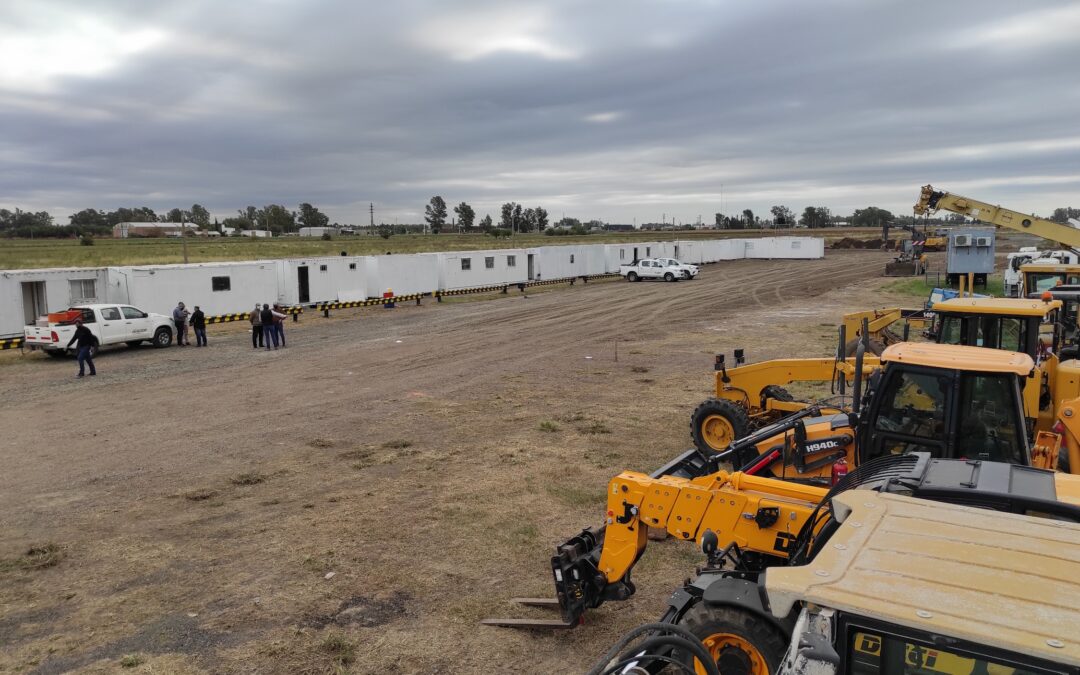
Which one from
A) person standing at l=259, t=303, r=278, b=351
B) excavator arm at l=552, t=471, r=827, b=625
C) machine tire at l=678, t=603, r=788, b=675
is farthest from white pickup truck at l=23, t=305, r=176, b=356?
machine tire at l=678, t=603, r=788, b=675

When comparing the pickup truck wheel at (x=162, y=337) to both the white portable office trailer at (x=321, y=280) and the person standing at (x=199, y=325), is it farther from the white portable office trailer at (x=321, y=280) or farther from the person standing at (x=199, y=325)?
the white portable office trailer at (x=321, y=280)

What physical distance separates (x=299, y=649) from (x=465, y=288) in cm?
3192

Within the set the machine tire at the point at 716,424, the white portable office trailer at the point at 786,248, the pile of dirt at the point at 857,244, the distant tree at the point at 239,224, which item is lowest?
the machine tire at the point at 716,424

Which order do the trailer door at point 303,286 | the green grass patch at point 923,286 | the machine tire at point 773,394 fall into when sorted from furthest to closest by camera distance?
1. the green grass patch at point 923,286
2. the trailer door at point 303,286
3. the machine tire at point 773,394

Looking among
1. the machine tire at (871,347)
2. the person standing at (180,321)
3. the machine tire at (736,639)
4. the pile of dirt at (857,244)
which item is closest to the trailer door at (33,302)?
the person standing at (180,321)

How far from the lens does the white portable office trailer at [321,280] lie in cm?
3036

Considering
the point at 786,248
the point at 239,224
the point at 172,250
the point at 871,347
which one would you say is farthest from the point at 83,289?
the point at 239,224

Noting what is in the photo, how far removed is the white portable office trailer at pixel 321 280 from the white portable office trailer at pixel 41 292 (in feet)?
22.9

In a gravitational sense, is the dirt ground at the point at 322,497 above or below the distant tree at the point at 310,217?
below

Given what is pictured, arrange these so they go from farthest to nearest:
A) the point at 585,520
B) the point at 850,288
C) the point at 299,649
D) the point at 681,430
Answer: the point at 850,288 → the point at 681,430 → the point at 585,520 → the point at 299,649

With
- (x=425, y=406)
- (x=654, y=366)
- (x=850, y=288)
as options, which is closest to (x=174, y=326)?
(x=425, y=406)

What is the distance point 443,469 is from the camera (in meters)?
11.2

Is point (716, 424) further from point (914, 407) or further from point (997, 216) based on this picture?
point (997, 216)

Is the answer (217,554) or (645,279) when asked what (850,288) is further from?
(217,554)
